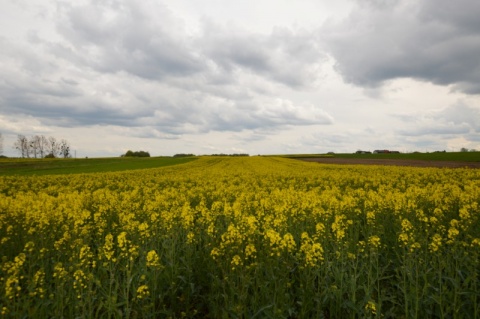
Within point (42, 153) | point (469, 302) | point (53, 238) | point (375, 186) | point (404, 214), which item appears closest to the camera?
point (469, 302)

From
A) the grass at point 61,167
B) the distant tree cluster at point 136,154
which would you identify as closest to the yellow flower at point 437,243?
the grass at point 61,167

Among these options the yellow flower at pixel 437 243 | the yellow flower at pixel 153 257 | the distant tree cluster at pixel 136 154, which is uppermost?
the distant tree cluster at pixel 136 154

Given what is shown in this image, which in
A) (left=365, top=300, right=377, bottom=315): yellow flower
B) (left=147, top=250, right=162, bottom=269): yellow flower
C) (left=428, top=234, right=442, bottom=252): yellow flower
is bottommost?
(left=365, top=300, right=377, bottom=315): yellow flower

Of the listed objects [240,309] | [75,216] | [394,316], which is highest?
[75,216]

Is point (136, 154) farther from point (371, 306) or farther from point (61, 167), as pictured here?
point (371, 306)

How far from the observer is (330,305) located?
5.35 m

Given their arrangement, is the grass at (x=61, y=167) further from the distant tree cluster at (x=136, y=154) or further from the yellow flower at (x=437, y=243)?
the distant tree cluster at (x=136, y=154)

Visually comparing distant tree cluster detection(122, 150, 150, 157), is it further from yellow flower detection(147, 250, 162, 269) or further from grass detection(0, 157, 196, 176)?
yellow flower detection(147, 250, 162, 269)

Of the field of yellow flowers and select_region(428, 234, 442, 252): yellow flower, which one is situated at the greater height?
select_region(428, 234, 442, 252): yellow flower

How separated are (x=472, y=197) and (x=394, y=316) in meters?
8.10

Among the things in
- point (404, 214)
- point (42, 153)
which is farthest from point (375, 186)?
point (42, 153)

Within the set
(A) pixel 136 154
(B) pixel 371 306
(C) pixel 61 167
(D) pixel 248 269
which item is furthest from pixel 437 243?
(A) pixel 136 154

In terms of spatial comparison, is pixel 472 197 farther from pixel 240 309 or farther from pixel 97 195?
pixel 97 195

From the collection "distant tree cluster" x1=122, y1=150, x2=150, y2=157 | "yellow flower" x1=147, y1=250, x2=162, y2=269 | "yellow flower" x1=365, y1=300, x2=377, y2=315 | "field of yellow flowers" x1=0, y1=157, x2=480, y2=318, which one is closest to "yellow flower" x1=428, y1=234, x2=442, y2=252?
"field of yellow flowers" x1=0, y1=157, x2=480, y2=318
